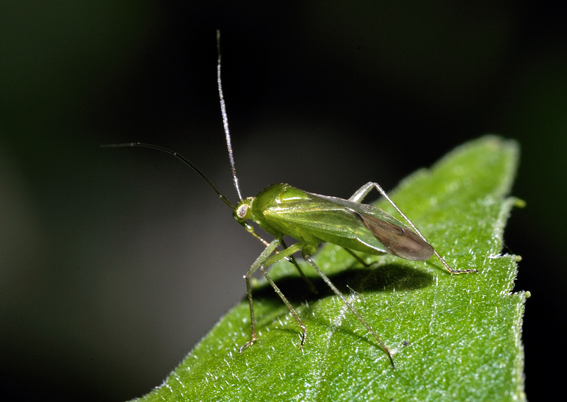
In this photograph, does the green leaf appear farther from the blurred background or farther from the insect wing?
the blurred background

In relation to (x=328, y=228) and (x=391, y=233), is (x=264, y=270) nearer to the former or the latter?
(x=328, y=228)

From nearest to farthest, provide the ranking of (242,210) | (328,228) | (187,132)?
(328,228) < (242,210) < (187,132)

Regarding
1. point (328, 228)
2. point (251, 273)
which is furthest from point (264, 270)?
point (328, 228)

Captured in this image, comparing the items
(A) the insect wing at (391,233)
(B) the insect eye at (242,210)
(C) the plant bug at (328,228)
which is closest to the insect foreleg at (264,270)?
(C) the plant bug at (328,228)

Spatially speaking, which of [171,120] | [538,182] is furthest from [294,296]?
[171,120]

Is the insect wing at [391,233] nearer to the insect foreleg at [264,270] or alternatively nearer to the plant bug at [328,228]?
the plant bug at [328,228]

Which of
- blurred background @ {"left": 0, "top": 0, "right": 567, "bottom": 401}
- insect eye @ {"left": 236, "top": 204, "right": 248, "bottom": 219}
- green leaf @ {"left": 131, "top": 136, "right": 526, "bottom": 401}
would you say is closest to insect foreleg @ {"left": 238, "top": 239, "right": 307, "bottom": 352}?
green leaf @ {"left": 131, "top": 136, "right": 526, "bottom": 401}
